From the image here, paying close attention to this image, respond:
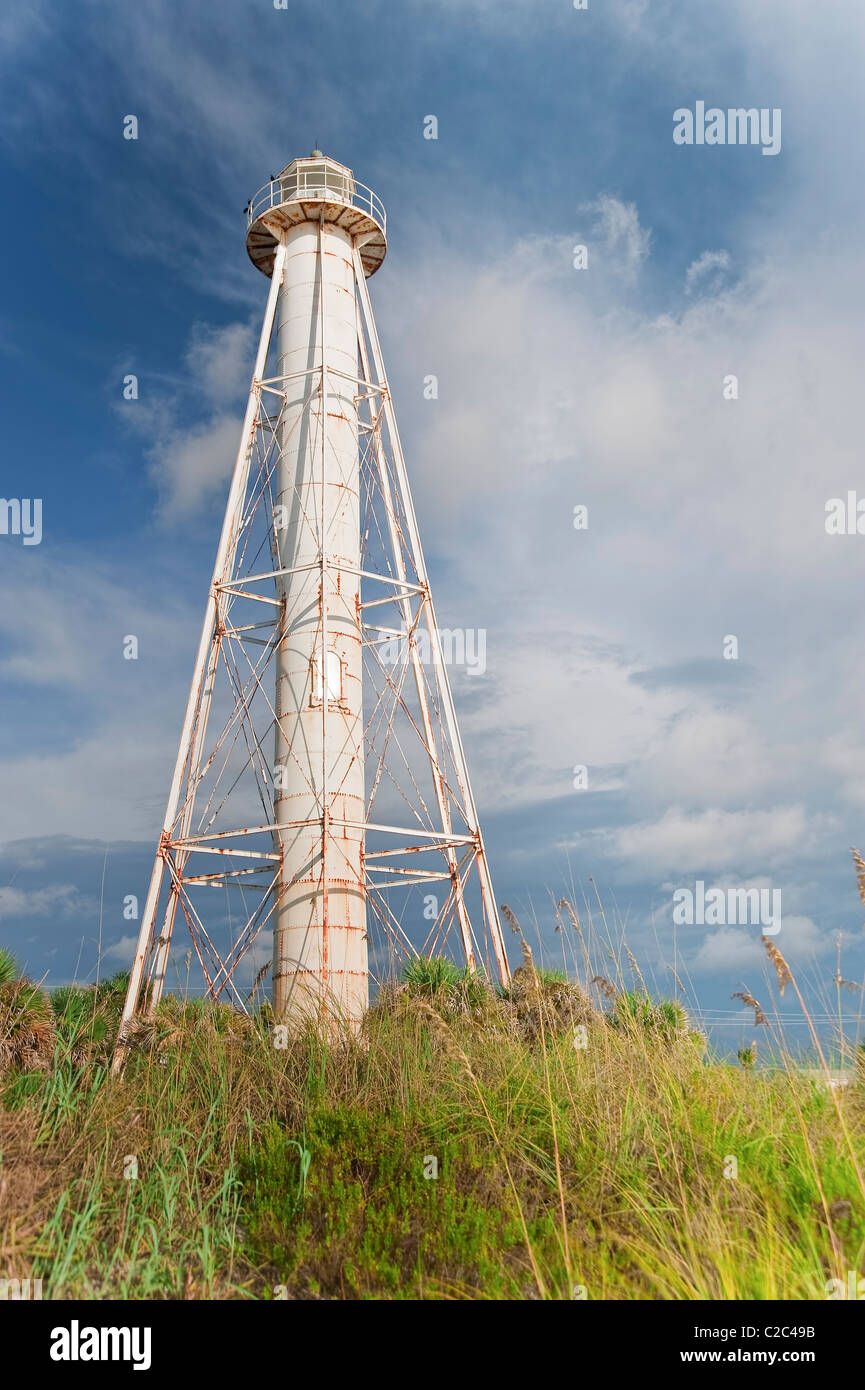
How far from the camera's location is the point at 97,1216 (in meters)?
6.37

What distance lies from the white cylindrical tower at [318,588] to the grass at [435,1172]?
6.94 meters

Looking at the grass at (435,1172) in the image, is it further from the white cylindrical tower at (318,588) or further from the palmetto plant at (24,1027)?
the white cylindrical tower at (318,588)

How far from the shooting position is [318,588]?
19.0 metres

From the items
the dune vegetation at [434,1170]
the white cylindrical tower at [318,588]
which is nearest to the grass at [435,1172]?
the dune vegetation at [434,1170]

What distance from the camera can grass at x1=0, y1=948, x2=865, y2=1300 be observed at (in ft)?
18.6

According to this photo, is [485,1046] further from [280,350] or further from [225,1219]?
[280,350]

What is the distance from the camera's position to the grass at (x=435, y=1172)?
568cm

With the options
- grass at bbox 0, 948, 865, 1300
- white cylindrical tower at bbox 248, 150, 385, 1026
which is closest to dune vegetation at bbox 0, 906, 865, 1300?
grass at bbox 0, 948, 865, 1300

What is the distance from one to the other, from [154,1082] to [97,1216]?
260 cm

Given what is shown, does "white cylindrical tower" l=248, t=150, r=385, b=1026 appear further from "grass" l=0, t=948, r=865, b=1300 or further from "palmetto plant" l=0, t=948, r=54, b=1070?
"grass" l=0, t=948, r=865, b=1300

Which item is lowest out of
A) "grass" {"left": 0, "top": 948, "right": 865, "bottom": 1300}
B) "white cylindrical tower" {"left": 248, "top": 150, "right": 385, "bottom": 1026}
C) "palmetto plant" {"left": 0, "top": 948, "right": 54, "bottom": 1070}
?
"grass" {"left": 0, "top": 948, "right": 865, "bottom": 1300}

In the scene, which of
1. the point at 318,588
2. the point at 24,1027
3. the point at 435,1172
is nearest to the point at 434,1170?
the point at 435,1172

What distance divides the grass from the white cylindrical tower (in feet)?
22.8
